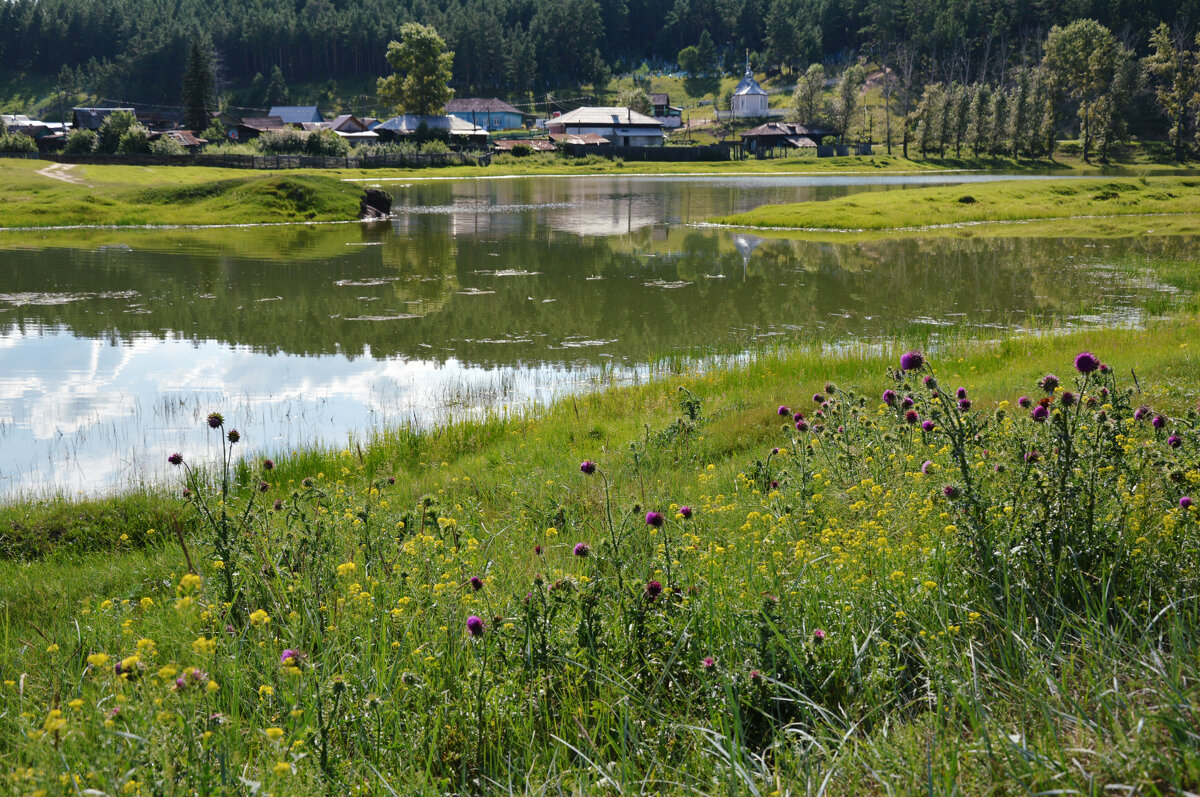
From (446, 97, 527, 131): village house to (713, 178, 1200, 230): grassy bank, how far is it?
10374 cm

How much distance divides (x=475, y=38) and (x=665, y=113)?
41.5 meters

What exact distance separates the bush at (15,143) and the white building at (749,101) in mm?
107702

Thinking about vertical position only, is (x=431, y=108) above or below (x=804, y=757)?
above

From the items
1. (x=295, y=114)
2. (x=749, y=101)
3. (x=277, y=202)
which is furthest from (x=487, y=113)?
(x=277, y=202)

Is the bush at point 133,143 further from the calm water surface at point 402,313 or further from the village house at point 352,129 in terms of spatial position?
the calm water surface at point 402,313

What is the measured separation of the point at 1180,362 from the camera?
434 inches

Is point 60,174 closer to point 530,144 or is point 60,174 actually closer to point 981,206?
point 981,206

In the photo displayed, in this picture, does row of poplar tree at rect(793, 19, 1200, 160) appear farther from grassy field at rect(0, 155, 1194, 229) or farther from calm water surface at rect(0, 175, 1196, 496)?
calm water surface at rect(0, 175, 1196, 496)

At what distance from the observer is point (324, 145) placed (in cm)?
8656

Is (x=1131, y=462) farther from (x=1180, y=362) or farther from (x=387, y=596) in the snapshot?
(x=1180, y=362)

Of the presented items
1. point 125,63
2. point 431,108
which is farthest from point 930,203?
point 125,63

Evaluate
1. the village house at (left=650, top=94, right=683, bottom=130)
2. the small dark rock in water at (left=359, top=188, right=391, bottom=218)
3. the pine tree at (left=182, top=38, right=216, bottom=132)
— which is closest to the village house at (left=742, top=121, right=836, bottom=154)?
the village house at (left=650, top=94, right=683, bottom=130)

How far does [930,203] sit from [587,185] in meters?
38.9

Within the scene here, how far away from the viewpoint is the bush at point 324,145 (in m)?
86.2
